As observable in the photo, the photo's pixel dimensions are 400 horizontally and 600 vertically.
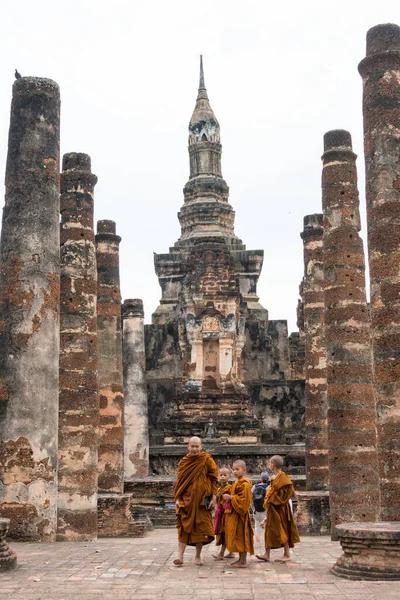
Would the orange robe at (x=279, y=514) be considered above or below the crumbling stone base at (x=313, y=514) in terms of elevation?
above

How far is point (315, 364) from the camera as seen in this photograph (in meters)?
17.1

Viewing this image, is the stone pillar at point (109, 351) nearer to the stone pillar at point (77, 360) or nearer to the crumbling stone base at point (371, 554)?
the stone pillar at point (77, 360)

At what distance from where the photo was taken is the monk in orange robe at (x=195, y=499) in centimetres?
780

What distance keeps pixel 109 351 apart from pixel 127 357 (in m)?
5.66

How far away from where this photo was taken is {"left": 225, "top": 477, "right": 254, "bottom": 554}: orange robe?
7.79 m

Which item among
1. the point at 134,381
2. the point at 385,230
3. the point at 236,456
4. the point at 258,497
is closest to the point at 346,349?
the point at 258,497

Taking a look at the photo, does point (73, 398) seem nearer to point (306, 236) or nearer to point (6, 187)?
point (6, 187)

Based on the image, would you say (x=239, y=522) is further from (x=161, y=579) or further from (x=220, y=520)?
(x=161, y=579)

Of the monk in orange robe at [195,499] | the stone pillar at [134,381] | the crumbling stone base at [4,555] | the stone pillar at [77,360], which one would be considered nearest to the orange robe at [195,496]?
the monk in orange robe at [195,499]

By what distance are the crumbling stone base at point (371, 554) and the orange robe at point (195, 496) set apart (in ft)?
4.29

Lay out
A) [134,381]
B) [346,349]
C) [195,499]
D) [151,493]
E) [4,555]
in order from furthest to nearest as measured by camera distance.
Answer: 1. [134,381]
2. [151,493]
3. [346,349]
4. [195,499]
5. [4,555]

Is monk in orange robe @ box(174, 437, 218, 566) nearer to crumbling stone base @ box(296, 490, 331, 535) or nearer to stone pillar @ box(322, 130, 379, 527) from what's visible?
stone pillar @ box(322, 130, 379, 527)

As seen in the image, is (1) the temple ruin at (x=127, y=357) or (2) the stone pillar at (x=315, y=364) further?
(2) the stone pillar at (x=315, y=364)

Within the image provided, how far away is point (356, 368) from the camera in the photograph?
12.9 meters
